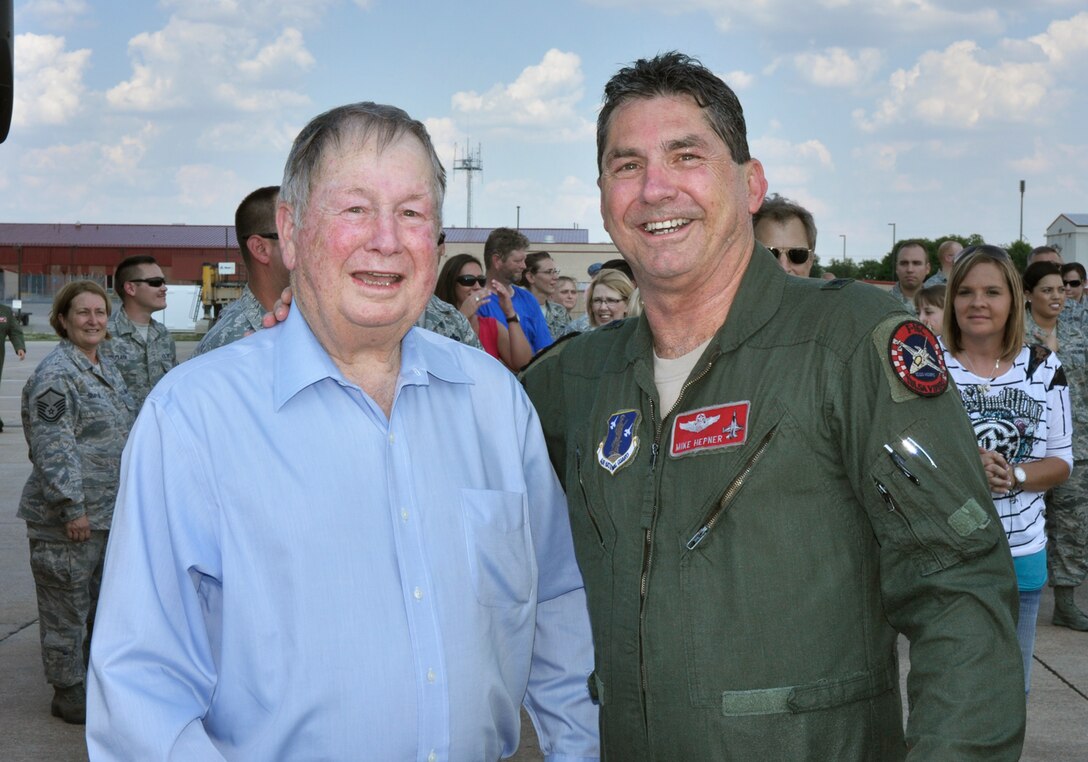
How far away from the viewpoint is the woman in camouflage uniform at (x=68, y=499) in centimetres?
551

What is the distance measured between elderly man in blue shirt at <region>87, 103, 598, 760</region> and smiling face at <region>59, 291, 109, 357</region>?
4112 mm

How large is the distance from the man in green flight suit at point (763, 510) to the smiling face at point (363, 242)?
1.66 ft

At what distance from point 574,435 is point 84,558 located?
157 inches

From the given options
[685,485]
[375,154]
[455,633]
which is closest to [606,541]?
[685,485]

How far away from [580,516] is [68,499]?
3.84m

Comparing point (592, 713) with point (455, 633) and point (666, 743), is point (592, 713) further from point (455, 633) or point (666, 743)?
point (455, 633)

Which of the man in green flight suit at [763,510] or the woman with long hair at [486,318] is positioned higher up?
the woman with long hair at [486,318]

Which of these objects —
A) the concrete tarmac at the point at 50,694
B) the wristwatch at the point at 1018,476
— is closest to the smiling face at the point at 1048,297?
the concrete tarmac at the point at 50,694

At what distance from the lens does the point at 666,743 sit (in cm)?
220

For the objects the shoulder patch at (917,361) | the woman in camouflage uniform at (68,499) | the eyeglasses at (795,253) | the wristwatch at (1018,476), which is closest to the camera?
the shoulder patch at (917,361)

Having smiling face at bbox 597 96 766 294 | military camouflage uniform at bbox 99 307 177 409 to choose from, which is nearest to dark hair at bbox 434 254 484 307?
military camouflage uniform at bbox 99 307 177 409

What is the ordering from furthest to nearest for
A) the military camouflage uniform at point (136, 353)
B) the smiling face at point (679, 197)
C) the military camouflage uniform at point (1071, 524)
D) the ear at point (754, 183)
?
the military camouflage uniform at point (136, 353), the military camouflage uniform at point (1071, 524), the ear at point (754, 183), the smiling face at point (679, 197)

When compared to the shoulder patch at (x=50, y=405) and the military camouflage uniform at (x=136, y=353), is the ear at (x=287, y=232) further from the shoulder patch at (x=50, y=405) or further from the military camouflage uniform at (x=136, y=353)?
the military camouflage uniform at (x=136, y=353)

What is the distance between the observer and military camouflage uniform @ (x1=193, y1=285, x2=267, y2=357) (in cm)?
403
